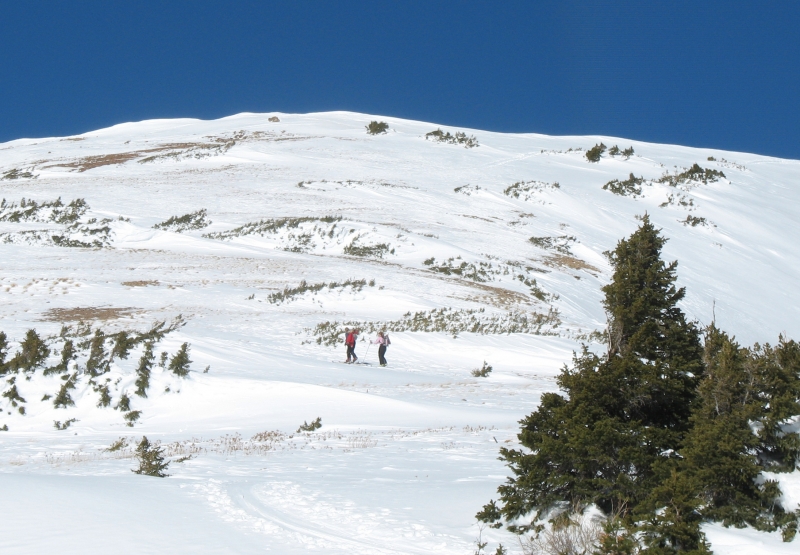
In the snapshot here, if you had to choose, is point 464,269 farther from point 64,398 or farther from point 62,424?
point 62,424

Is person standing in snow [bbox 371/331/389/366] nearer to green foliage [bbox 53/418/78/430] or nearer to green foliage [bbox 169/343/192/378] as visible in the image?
green foliage [bbox 169/343/192/378]

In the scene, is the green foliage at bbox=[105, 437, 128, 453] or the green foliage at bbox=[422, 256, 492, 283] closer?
the green foliage at bbox=[105, 437, 128, 453]

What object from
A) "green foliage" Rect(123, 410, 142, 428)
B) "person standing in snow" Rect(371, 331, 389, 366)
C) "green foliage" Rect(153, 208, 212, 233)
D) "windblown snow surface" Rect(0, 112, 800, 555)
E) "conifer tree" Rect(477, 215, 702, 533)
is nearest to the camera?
"conifer tree" Rect(477, 215, 702, 533)

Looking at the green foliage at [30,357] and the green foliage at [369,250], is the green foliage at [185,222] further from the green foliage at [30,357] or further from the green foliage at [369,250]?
the green foliage at [30,357]

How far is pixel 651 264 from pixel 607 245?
114 ft

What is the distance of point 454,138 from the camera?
2857 inches

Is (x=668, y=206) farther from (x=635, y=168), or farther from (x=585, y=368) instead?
(x=585, y=368)

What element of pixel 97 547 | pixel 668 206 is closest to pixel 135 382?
pixel 97 547

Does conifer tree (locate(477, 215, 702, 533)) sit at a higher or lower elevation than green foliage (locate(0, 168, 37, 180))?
lower

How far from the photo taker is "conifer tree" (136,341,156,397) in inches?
621

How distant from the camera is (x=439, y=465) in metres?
9.93

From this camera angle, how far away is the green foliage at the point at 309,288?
99.5ft

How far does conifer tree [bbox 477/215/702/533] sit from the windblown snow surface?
62cm

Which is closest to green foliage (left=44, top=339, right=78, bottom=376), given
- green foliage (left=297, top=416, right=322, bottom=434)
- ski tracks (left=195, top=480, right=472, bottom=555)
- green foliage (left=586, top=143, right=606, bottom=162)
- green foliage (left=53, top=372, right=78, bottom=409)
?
green foliage (left=53, top=372, right=78, bottom=409)
